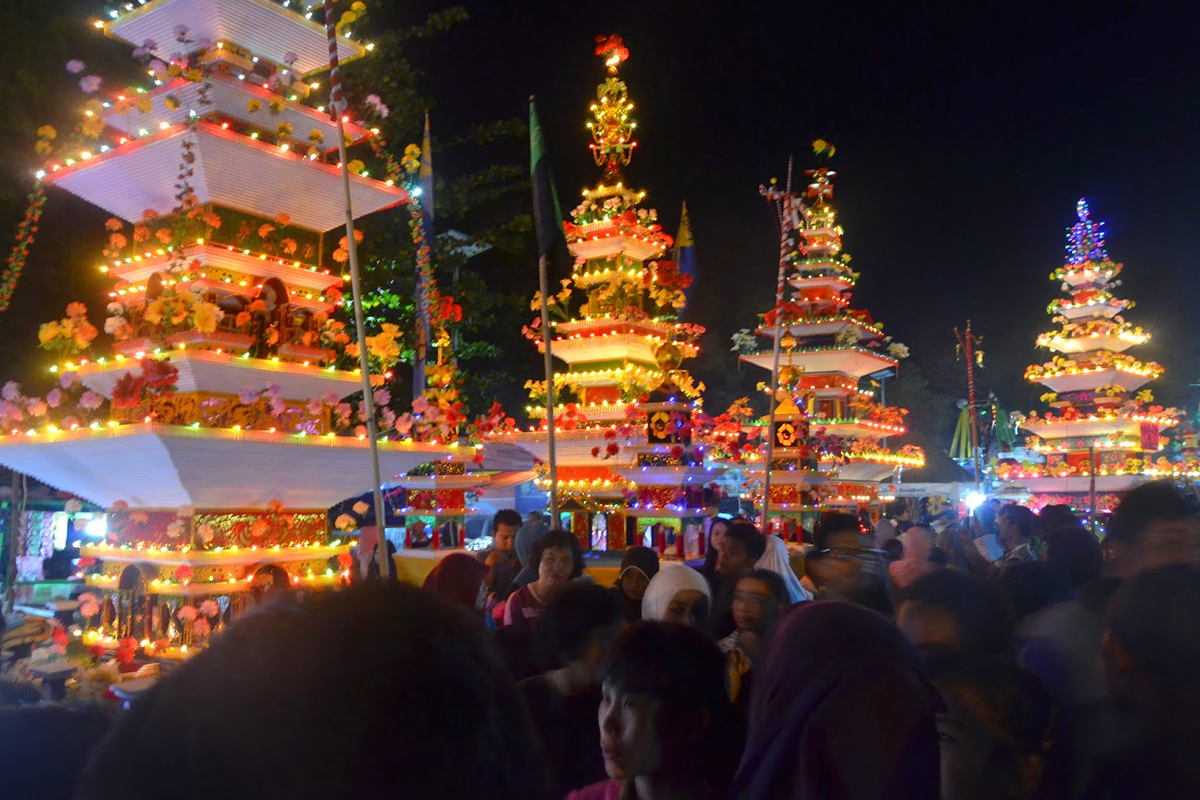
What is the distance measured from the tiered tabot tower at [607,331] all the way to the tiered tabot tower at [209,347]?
26.5ft

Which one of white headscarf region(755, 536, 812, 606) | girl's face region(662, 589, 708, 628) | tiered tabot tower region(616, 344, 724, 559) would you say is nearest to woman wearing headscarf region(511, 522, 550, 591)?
white headscarf region(755, 536, 812, 606)

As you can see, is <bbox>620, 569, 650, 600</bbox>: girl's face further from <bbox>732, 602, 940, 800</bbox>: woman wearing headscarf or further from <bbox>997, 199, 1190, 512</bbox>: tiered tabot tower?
<bbox>997, 199, 1190, 512</bbox>: tiered tabot tower

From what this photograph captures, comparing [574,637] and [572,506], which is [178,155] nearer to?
[574,637]

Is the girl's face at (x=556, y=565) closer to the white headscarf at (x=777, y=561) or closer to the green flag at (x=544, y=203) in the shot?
the white headscarf at (x=777, y=561)

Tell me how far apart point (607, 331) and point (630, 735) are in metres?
14.8

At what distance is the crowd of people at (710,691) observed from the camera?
37.1 inches

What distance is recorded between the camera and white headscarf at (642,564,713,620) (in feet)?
14.4

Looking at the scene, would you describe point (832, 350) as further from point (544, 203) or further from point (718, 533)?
point (718, 533)

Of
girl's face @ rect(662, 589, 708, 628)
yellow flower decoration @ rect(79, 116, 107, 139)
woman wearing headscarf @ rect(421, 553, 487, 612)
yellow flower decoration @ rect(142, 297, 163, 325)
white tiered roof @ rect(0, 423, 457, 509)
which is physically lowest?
girl's face @ rect(662, 589, 708, 628)

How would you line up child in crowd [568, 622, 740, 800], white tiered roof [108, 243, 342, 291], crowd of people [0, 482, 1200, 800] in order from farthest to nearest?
1. white tiered roof [108, 243, 342, 291]
2. child in crowd [568, 622, 740, 800]
3. crowd of people [0, 482, 1200, 800]

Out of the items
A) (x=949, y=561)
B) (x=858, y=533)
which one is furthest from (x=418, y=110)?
(x=858, y=533)

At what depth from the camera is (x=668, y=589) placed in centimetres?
443

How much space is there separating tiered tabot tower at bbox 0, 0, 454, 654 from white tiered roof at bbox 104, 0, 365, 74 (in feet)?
0.06

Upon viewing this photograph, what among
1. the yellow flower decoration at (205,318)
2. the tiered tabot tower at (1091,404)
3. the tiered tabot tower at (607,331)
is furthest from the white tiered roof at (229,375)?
the tiered tabot tower at (1091,404)
